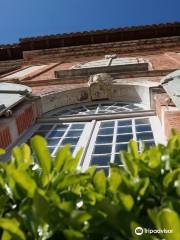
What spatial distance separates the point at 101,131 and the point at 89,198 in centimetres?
388

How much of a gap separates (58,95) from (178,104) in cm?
369

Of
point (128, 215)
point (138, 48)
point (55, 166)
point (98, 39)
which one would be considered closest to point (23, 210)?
point (55, 166)

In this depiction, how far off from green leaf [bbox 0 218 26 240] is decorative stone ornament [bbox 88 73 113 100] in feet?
19.0

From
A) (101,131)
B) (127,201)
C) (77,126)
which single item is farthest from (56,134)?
(127,201)

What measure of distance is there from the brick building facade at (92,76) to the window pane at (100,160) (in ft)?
2.75

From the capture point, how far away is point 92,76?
7.07m

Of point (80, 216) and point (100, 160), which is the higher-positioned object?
point (80, 216)

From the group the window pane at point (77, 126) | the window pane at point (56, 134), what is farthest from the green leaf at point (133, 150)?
the window pane at point (77, 126)

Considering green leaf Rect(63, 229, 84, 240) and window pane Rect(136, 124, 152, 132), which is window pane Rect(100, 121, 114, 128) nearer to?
window pane Rect(136, 124, 152, 132)

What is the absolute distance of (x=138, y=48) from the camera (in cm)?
1116

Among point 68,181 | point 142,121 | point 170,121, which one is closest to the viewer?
point 68,181

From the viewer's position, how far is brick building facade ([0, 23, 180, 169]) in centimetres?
535

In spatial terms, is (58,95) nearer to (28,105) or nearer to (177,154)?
(28,105)

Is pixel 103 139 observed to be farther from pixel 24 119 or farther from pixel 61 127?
pixel 24 119
